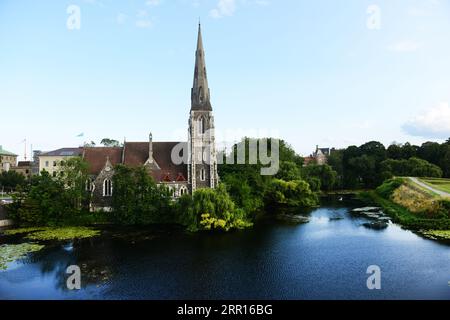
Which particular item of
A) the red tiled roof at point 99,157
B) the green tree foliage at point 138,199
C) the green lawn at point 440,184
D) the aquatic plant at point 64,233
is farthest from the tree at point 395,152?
the aquatic plant at point 64,233

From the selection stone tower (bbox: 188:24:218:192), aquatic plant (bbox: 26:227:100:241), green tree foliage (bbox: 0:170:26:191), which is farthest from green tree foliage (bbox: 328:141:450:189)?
green tree foliage (bbox: 0:170:26:191)

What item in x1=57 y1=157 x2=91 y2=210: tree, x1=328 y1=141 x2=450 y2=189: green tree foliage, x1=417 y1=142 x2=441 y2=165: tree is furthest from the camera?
x1=417 y1=142 x2=441 y2=165: tree

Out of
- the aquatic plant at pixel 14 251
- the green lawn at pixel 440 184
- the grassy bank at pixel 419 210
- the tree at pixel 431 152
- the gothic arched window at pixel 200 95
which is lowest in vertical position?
the aquatic plant at pixel 14 251

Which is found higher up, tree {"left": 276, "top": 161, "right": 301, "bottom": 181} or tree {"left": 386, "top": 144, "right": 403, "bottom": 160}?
tree {"left": 386, "top": 144, "right": 403, "bottom": 160}

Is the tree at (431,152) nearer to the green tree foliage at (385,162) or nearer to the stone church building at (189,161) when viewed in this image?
the green tree foliage at (385,162)

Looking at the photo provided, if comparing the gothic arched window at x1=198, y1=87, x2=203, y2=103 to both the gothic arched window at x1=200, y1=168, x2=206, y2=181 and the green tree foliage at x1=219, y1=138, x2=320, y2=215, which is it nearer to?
the gothic arched window at x1=200, y1=168, x2=206, y2=181
